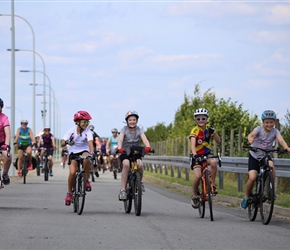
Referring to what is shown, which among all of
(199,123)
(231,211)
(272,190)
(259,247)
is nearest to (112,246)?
(259,247)

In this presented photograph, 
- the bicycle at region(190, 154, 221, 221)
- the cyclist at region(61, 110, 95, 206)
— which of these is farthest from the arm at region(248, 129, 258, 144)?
the cyclist at region(61, 110, 95, 206)

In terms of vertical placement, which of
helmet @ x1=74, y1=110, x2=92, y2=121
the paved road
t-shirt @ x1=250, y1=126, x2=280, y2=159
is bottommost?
the paved road

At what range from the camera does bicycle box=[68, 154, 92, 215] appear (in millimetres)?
15741

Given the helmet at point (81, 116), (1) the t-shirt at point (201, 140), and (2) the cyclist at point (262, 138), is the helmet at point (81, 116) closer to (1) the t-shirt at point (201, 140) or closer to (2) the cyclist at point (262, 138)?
(1) the t-shirt at point (201, 140)

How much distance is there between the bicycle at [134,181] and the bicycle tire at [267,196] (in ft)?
6.76

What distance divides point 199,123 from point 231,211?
2731mm

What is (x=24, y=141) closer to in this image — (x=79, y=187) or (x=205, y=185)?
(x=79, y=187)

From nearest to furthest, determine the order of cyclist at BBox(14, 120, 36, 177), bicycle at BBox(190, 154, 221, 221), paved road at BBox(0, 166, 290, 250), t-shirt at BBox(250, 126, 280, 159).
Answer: paved road at BBox(0, 166, 290, 250)
t-shirt at BBox(250, 126, 280, 159)
bicycle at BBox(190, 154, 221, 221)
cyclist at BBox(14, 120, 36, 177)

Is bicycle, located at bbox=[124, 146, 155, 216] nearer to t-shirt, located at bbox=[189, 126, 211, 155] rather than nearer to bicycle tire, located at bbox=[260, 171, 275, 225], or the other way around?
t-shirt, located at bbox=[189, 126, 211, 155]

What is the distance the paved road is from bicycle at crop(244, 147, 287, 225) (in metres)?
0.19

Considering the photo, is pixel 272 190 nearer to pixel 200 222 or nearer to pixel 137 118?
pixel 200 222

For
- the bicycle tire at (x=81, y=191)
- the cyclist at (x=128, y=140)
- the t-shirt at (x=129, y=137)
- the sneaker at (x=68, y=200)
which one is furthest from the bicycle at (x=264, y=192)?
the sneaker at (x=68, y=200)

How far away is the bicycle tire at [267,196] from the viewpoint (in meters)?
14.2

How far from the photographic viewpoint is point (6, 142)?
16250 mm
